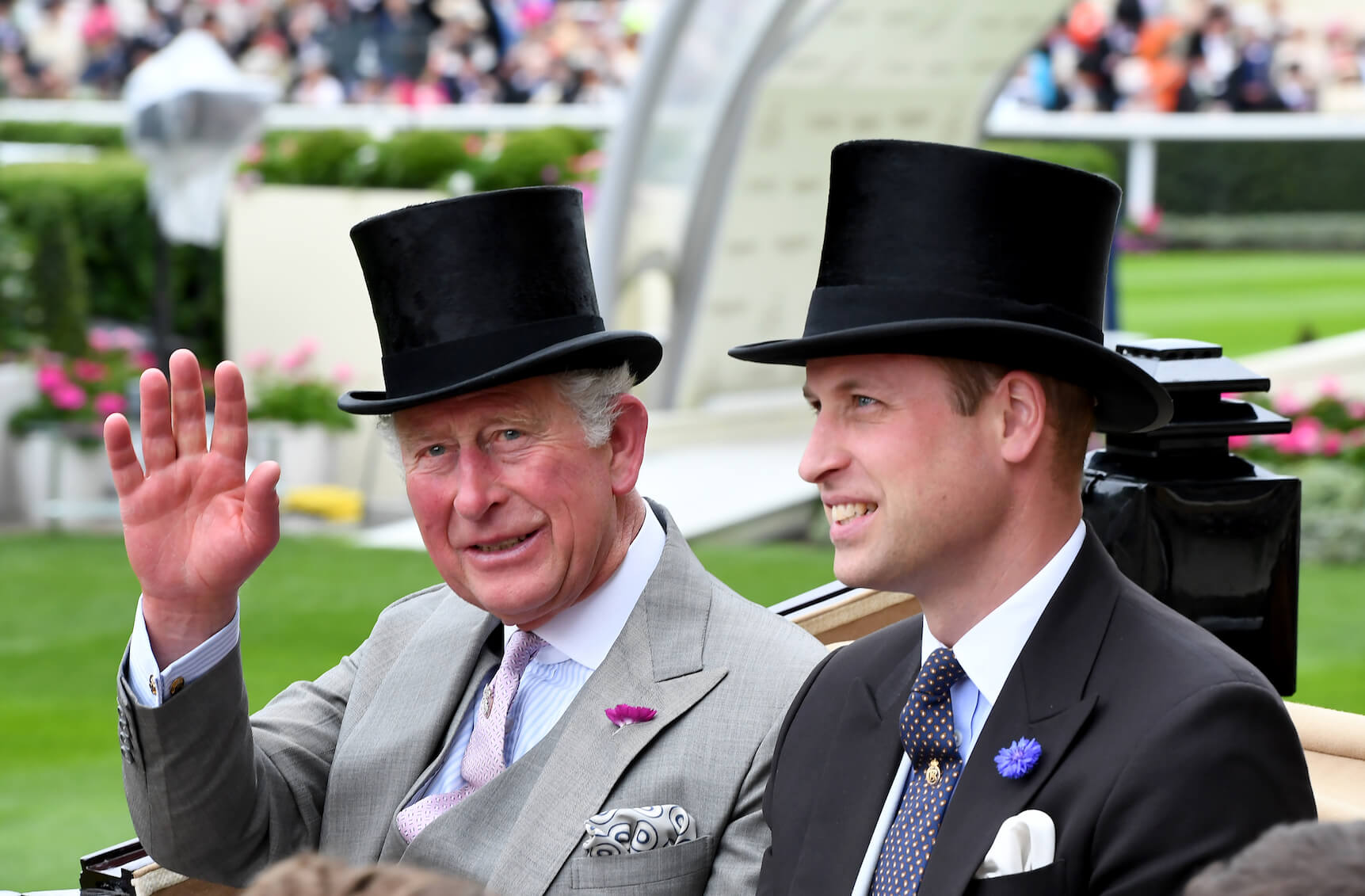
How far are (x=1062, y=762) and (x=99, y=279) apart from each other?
52.7ft

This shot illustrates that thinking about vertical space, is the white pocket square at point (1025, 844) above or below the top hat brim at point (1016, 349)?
below

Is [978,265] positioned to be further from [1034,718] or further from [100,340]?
[100,340]

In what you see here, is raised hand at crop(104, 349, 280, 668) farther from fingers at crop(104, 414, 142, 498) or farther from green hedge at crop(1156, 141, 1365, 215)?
green hedge at crop(1156, 141, 1365, 215)

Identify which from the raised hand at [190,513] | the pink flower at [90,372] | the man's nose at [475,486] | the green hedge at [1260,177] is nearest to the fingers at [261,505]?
the raised hand at [190,513]

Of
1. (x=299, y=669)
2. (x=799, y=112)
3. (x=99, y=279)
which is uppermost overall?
(x=799, y=112)

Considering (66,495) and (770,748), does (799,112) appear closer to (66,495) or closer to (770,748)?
(66,495)

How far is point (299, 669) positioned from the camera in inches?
323

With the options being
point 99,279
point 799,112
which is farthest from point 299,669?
point 99,279

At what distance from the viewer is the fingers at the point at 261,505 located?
261 cm

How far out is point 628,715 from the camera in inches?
105

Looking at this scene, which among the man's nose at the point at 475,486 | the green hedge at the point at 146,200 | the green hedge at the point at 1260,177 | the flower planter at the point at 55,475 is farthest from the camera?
the green hedge at the point at 1260,177

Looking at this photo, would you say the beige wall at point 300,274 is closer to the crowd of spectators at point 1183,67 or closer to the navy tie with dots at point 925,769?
the crowd of spectators at point 1183,67

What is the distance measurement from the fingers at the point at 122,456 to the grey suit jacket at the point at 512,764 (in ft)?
0.99

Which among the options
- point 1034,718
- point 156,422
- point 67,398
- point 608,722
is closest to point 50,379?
point 67,398
